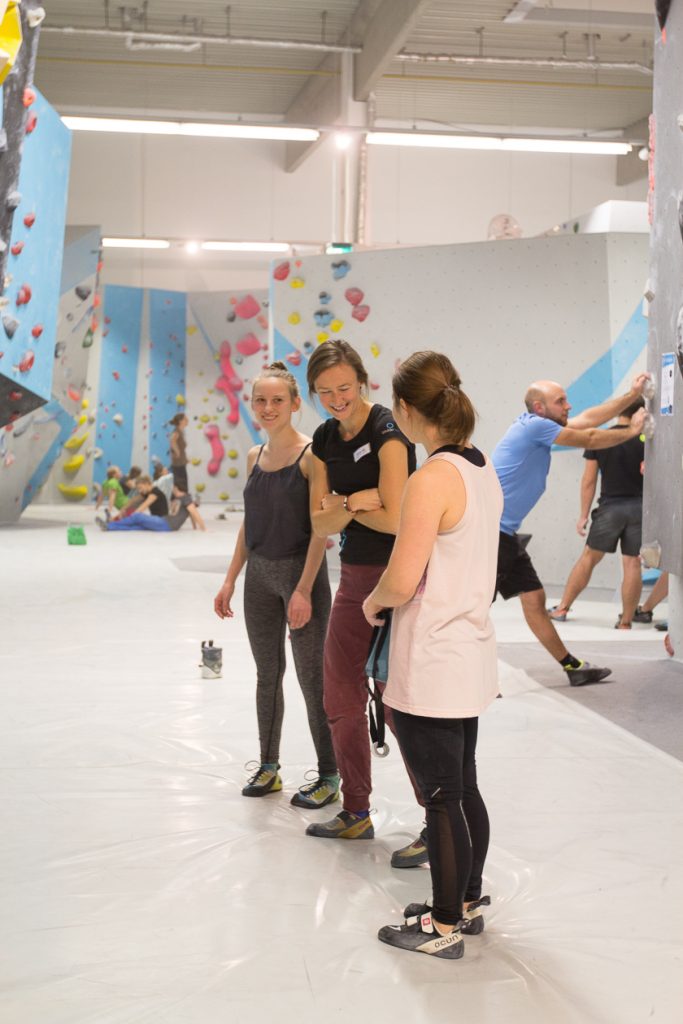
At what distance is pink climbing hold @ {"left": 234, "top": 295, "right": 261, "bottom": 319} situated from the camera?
18469mm

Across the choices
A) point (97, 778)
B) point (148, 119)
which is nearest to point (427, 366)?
point (97, 778)

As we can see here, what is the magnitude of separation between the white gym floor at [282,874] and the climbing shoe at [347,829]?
43 millimetres

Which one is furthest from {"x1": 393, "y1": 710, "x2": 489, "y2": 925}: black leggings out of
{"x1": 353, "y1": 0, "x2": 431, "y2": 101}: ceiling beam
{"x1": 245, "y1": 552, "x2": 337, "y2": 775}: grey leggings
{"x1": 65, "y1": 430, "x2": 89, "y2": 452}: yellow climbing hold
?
{"x1": 65, "y1": 430, "x2": 89, "y2": 452}: yellow climbing hold

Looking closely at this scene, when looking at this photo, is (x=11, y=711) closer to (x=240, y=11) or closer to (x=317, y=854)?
(x=317, y=854)

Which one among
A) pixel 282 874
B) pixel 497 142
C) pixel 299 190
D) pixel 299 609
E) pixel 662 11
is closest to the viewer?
pixel 282 874

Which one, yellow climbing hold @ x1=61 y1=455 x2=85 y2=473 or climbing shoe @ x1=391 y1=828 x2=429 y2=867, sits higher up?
yellow climbing hold @ x1=61 y1=455 x2=85 y2=473

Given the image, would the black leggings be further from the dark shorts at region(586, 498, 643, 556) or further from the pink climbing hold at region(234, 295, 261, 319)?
the pink climbing hold at region(234, 295, 261, 319)

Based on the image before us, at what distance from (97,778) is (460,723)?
5.76ft

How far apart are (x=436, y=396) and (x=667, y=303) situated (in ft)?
11.6

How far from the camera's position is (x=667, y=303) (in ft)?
18.3

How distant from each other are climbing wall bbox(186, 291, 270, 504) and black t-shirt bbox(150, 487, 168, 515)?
4.72 meters

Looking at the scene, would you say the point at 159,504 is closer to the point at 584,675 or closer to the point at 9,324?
the point at 9,324

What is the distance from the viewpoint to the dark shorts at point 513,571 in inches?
196

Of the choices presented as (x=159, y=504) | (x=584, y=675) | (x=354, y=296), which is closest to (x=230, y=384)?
(x=159, y=504)
